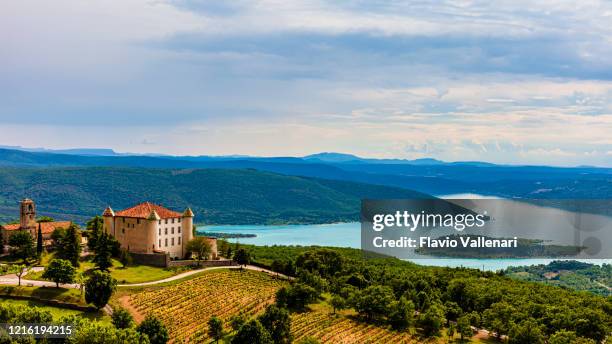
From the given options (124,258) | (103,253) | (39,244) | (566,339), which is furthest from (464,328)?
(39,244)

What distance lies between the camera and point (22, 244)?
49031 millimetres

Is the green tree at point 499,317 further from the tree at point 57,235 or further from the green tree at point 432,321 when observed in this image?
the tree at point 57,235

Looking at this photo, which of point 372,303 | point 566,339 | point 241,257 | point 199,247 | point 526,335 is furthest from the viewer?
point 199,247

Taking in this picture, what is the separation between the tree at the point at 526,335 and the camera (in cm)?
4094

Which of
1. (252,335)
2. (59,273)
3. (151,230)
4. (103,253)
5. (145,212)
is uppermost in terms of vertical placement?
(145,212)

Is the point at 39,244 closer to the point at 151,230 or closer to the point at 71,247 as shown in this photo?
the point at 71,247

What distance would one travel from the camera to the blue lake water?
107844 mm

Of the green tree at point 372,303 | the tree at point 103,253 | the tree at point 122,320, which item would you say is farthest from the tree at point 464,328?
the tree at point 103,253

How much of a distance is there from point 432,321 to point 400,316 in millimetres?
2203

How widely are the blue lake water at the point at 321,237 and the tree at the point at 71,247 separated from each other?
59.1 m

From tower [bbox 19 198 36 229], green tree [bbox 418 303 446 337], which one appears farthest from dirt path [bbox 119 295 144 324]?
green tree [bbox 418 303 446 337]

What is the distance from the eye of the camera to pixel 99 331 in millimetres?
31297

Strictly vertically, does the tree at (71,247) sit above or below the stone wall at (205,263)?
above

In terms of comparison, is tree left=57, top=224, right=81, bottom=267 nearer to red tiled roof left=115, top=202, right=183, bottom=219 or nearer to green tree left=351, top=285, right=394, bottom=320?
red tiled roof left=115, top=202, right=183, bottom=219
